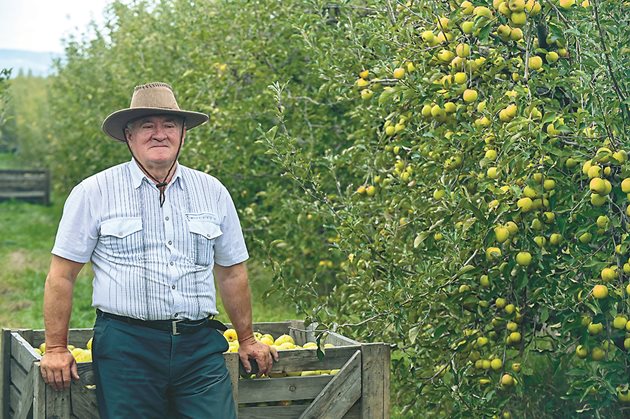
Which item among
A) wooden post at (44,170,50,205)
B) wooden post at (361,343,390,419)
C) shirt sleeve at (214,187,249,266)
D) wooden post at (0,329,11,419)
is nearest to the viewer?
shirt sleeve at (214,187,249,266)

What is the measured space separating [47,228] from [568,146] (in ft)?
56.1

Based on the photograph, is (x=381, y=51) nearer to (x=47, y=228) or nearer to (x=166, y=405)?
(x=166, y=405)

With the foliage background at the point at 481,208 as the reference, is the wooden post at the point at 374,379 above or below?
below

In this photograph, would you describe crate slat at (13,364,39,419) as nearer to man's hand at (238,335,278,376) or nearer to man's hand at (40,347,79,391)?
man's hand at (40,347,79,391)

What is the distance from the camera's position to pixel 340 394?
16.5 ft

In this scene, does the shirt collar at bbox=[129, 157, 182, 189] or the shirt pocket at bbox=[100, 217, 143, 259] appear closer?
the shirt pocket at bbox=[100, 217, 143, 259]

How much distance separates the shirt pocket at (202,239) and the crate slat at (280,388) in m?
0.59

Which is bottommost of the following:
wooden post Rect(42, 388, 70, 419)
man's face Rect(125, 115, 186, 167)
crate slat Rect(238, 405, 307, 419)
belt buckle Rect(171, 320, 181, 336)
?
crate slat Rect(238, 405, 307, 419)

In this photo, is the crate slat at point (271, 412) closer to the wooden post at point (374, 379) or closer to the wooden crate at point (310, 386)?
the wooden crate at point (310, 386)

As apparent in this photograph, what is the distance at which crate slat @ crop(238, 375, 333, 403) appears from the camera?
16.0 ft

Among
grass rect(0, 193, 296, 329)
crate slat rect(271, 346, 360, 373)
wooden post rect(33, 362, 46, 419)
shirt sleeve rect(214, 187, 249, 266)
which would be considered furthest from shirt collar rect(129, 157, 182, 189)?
grass rect(0, 193, 296, 329)

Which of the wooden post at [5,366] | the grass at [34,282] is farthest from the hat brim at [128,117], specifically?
the grass at [34,282]

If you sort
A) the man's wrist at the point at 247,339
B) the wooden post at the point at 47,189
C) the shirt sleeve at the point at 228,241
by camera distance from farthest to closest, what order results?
1. the wooden post at the point at 47,189
2. the man's wrist at the point at 247,339
3. the shirt sleeve at the point at 228,241

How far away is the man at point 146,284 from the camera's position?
443 centimetres
